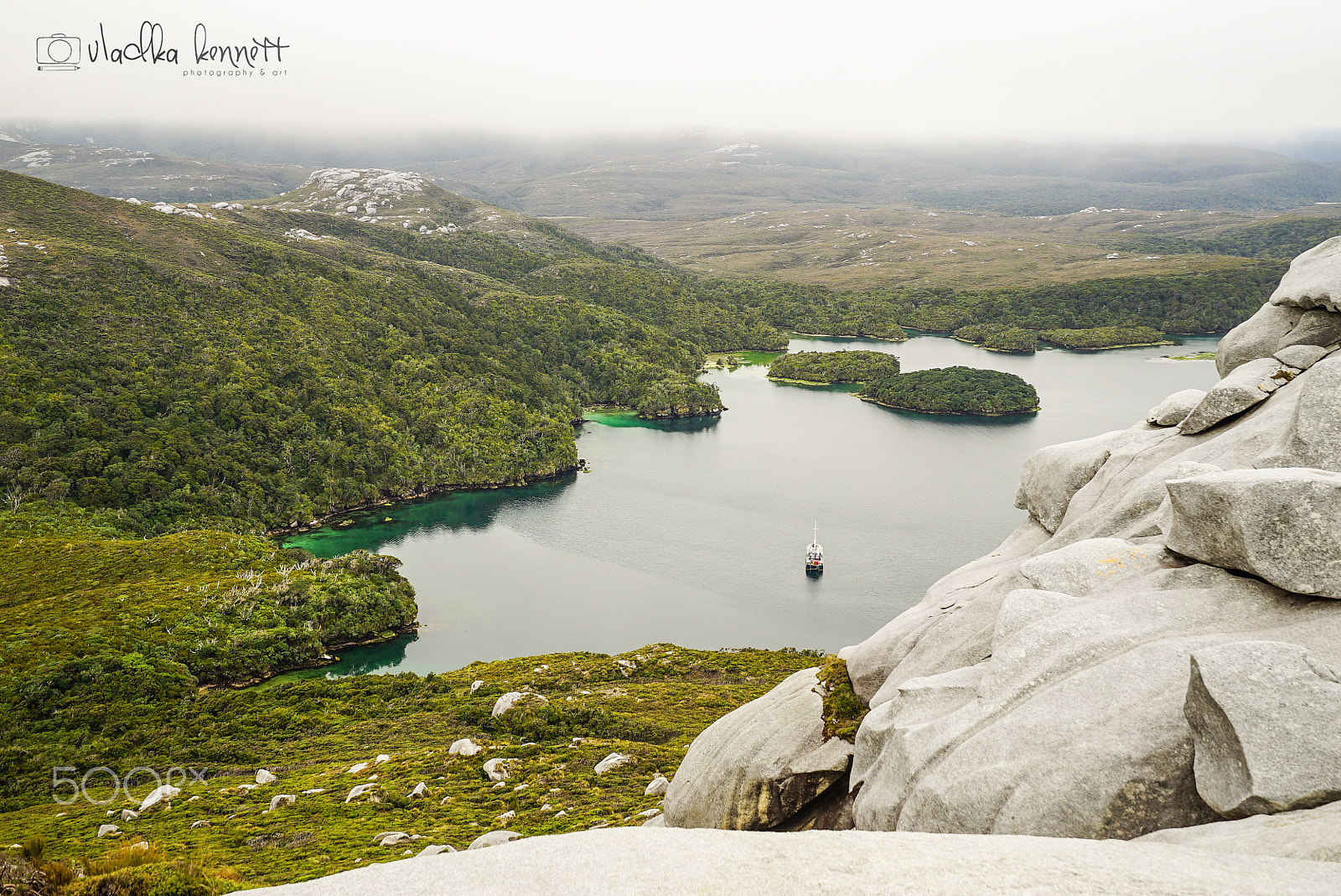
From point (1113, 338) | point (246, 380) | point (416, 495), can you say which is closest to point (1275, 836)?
point (416, 495)

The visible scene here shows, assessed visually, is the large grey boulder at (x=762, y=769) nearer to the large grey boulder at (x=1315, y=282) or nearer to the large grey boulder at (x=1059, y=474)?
the large grey boulder at (x=1059, y=474)

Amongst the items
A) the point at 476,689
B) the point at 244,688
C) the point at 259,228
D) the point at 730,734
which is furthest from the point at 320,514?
the point at 259,228

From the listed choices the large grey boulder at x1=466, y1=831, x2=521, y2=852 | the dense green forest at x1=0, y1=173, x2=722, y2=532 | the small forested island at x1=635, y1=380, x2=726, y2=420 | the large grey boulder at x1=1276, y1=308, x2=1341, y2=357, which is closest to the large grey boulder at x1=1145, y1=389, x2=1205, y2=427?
the large grey boulder at x1=1276, y1=308, x2=1341, y2=357

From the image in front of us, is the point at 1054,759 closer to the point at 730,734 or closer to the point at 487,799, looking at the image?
the point at 730,734

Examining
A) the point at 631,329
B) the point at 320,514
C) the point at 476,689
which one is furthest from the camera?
the point at 631,329

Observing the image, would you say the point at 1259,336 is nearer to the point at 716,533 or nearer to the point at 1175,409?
the point at 1175,409

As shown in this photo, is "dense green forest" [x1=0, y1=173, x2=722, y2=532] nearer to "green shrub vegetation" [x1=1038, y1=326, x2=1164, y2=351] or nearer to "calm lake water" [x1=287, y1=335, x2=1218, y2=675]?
"calm lake water" [x1=287, y1=335, x2=1218, y2=675]
